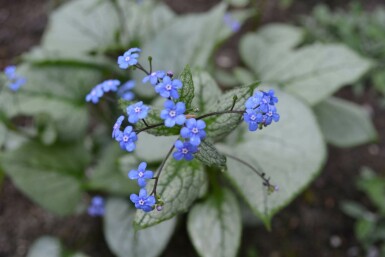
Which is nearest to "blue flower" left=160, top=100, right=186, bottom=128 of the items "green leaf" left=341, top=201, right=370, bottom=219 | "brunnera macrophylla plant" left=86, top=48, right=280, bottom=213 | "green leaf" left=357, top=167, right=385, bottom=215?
"brunnera macrophylla plant" left=86, top=48, right=280, bottom=213

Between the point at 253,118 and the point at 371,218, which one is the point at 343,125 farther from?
the point at 253,118

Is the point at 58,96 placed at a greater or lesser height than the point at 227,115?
lesser

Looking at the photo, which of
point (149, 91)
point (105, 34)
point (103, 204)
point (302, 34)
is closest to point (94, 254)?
point (103, 204)

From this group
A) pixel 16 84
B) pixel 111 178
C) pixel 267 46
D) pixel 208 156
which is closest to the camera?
pixel 208 156

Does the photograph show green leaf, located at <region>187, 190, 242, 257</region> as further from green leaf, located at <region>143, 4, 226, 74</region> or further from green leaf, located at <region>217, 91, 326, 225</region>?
green leaf, located at <region>143, 4, 226, 74</region>

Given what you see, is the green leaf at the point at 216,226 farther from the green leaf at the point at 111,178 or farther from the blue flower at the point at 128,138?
the blue flower at the point at 128,138

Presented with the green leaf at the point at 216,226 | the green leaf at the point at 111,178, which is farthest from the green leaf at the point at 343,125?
the green leaf at the point at 111,178

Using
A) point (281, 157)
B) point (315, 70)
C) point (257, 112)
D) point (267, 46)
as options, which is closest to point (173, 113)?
point (257, 112)
